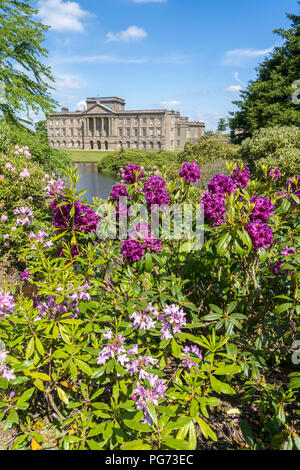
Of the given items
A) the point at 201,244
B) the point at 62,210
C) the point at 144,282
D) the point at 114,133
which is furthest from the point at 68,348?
the point at 114,133

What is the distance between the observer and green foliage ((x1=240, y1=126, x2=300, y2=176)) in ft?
28.8

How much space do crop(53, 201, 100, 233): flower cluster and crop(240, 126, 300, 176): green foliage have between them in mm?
7920

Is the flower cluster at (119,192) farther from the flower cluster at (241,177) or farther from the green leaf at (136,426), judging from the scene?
the green leaf at (136,426)

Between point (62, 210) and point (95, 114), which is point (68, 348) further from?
point (95, 114)

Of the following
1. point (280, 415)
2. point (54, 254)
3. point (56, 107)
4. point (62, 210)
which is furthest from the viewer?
point (56, 107)

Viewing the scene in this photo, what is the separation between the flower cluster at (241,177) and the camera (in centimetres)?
277

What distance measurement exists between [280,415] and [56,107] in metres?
12.3

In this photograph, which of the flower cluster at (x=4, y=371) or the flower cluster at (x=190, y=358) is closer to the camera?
the flower cluster at (x=4, y=371)

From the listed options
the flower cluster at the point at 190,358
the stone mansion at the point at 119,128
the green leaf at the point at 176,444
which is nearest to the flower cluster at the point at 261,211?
the flower cluster at the point at 190,358

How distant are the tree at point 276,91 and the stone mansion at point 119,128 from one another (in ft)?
168

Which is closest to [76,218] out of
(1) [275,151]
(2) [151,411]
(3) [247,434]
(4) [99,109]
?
(2) [151,411]

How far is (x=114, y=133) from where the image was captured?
7350cm

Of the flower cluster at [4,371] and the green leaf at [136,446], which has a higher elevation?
the flower cluster at [4,371]

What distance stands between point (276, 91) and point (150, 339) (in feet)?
67.7
